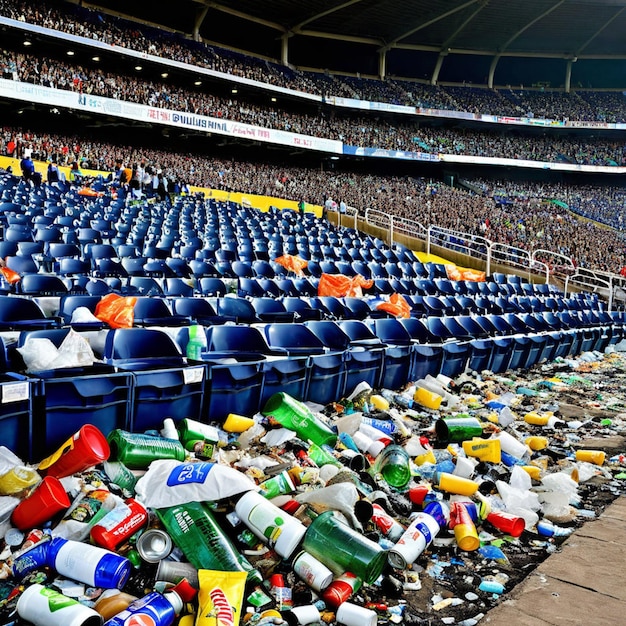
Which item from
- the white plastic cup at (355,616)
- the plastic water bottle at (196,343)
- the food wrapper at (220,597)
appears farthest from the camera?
the plastic water bottle at (196,343)

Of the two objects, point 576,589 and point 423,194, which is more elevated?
point 423,194

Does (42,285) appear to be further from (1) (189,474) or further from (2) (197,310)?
(1) (189,474)

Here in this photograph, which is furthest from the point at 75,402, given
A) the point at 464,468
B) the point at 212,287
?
the point at 212,287

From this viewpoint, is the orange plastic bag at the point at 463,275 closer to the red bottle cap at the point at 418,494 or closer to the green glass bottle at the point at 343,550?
the red bottle cap at the point at 418,494

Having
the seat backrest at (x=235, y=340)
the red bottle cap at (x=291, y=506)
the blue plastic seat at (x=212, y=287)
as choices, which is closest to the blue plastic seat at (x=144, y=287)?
the blue plastic seat at (x=212, y=287)

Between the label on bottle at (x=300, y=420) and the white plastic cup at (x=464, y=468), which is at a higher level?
the label on bottle at (x=300, y=420)

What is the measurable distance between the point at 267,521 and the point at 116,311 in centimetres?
347

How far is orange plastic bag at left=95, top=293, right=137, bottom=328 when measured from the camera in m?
5.71

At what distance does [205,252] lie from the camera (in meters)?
11.7

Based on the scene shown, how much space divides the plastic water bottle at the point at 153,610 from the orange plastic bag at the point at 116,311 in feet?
11.8

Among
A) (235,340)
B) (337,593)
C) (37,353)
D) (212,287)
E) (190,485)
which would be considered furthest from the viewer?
(212,287)

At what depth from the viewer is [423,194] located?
37.8 m

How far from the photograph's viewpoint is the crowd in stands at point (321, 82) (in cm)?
2850

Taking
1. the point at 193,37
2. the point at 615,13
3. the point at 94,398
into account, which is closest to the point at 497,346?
the point at 94,398
